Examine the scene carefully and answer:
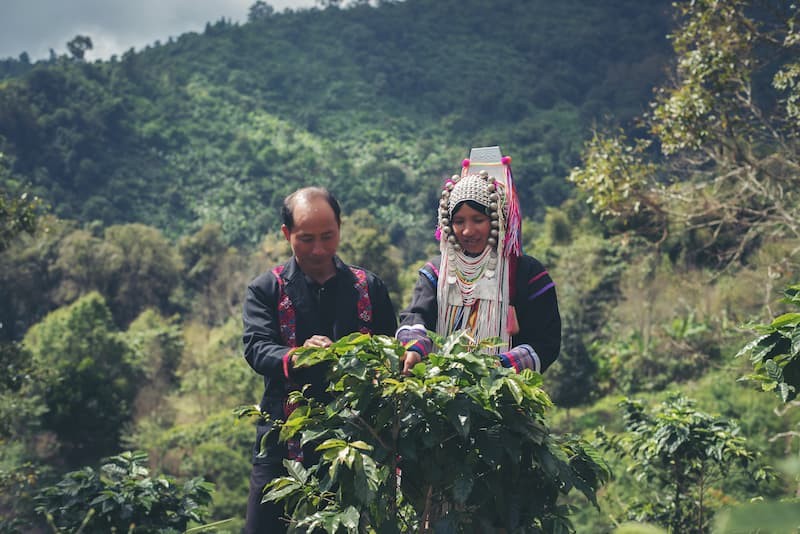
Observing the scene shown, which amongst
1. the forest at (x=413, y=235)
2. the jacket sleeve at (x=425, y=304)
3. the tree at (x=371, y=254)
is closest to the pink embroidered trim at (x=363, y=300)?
the jacket sleeve at (x=425, y=304)

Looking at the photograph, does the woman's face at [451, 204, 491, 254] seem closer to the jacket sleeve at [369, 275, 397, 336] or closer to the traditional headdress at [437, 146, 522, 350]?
the traditional headdress at [437, 146, 522, 350]

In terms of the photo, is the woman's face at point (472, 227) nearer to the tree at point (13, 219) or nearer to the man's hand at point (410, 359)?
the man's hand at point (410, 359)

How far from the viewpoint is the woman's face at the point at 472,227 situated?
3.10m

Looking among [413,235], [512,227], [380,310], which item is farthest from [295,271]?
[413,235]

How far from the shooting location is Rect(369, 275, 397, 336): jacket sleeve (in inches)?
126

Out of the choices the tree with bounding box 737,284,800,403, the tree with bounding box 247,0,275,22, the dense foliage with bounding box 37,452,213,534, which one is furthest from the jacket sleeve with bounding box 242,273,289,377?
the tree with bounding box 247,0,275,22

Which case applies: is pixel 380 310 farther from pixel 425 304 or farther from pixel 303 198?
pixel 303 198

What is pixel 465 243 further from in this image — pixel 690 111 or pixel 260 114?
pixel 260 114

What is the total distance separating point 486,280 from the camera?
3.10 meters

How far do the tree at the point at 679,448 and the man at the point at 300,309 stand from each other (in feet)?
6.84

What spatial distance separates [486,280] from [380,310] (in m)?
0.44

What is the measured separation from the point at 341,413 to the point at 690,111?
25.1 ft

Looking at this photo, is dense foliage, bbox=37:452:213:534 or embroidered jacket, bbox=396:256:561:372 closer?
embroidered jacket, bbox=396:256:561:372

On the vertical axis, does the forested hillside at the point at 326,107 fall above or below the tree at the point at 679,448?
above
